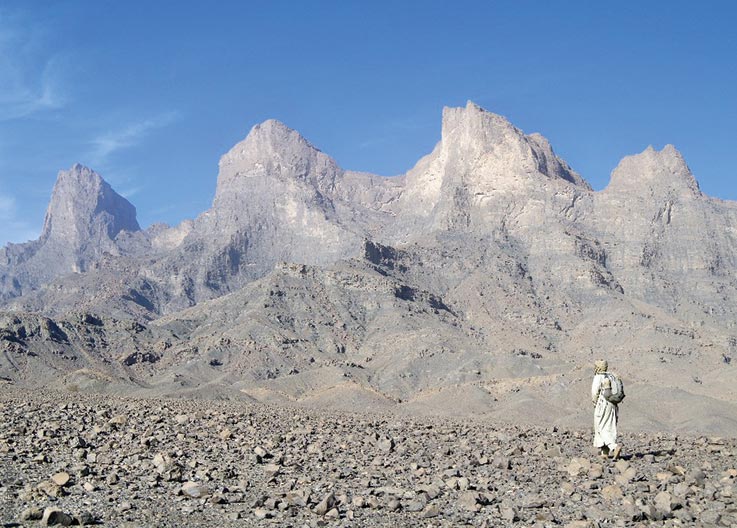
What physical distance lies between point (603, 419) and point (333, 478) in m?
6.26

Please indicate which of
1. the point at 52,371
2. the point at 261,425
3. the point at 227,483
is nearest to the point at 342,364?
the point at 52,371

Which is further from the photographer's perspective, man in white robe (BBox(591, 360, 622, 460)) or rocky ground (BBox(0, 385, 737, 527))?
man in white robe (BBox(591, 360, 622, 460))

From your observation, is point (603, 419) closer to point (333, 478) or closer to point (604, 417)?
point (604, 417)

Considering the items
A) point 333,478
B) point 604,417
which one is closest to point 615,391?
point 604,417

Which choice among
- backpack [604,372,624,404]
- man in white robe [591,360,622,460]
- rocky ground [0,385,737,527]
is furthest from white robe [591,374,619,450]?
rocky ground [0,385,737,527]

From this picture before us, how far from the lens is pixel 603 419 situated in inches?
707

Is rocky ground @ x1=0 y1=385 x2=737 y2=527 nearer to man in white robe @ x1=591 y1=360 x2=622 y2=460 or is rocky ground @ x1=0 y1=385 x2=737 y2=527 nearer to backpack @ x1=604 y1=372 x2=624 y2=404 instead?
man in white robe @ x1=591 y1=360 x2=622 y2=460

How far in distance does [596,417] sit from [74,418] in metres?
13.1

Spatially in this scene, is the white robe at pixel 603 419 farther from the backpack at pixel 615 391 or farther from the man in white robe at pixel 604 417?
the backpack at pixel 615 391

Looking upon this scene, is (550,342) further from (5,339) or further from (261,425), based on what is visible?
(261,425)

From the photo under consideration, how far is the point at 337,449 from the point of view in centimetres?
1859

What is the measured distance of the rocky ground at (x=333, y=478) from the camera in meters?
12.0

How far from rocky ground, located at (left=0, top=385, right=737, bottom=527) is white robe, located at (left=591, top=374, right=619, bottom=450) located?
1.57ft

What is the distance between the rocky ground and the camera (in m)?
12.0
